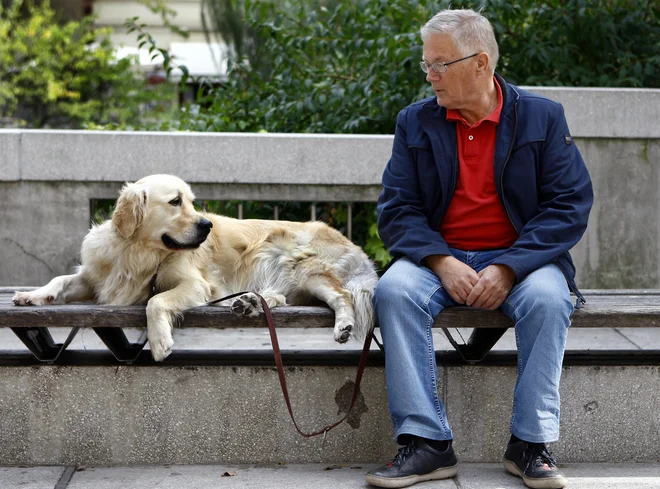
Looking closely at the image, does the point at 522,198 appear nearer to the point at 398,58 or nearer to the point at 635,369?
the point at 635,369

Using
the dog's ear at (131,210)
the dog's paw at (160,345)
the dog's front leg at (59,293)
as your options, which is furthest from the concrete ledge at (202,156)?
the dog's paw at (160,345)

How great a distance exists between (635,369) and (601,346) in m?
1.59

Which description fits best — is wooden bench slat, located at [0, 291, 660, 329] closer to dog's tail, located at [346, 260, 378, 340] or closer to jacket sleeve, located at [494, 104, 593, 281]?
dog's tail, located at [346, 260, 378, 340]

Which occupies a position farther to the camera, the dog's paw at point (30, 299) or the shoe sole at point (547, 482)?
the dog's paw at point (30, 299)

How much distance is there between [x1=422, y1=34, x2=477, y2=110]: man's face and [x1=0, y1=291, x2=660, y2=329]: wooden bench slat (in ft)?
2.96

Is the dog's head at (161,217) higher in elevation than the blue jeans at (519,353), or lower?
higher

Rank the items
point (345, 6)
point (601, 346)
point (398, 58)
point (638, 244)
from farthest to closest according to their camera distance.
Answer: point (345, 6), point (398, 58), point (638, 244), point (601, 346)

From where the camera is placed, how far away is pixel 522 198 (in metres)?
3.96

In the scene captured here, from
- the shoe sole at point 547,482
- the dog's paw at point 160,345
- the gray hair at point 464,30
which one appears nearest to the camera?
the shoe sole at point 547,482

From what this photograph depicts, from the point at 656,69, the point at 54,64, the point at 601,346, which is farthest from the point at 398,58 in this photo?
the point at 54,64

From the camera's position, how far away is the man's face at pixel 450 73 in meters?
3.93

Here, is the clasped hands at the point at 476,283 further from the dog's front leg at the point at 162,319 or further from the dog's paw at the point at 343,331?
the dog's front leg at the point at 162,319

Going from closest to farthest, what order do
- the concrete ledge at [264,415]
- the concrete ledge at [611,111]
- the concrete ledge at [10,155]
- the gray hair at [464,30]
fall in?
the gray hair at [464,30] → the concrete ledge at [264,415] → the concrete ledge at [10,155] → the concrete ledge at [611,111]

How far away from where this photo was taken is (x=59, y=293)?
4.21m
